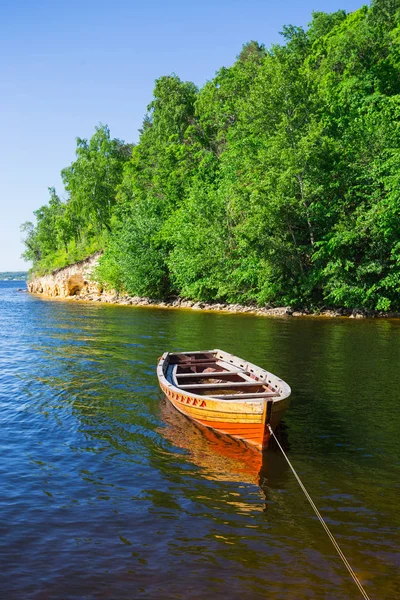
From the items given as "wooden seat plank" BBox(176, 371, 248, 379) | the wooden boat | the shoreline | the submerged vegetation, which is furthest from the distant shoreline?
"wooden seat plank" BBox(176, 371, 248, 379)

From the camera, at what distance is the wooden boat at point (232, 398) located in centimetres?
884

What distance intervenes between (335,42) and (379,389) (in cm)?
5295

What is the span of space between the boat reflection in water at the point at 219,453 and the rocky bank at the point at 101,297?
25170 millimetres

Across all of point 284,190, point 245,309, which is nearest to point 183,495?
point 284,190

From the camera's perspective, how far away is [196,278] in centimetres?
4509

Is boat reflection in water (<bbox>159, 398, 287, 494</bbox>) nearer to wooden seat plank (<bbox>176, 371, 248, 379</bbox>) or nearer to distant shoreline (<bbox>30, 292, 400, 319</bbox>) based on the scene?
wooden seat plank (<bbox>176, 371, 248, 379</bbox>)

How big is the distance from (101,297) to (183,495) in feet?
178

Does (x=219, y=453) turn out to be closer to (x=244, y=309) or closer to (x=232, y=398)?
(x=232, y=398)

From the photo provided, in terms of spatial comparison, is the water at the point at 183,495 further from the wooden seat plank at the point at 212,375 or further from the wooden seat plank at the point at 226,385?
the wooden seat plank at the point at 212,375

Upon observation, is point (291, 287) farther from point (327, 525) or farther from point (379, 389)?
point (327, 525)

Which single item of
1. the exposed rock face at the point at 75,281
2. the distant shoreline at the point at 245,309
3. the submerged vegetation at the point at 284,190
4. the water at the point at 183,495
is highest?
the submerged vegetation at the point at 284,190

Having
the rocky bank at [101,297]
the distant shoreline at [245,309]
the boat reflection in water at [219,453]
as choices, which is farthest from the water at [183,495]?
the rocky bank at [101,297]

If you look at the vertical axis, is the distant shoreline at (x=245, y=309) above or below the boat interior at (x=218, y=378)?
above

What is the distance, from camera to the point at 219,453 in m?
9.19
